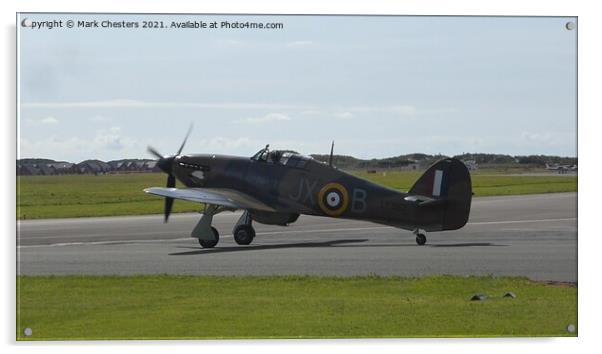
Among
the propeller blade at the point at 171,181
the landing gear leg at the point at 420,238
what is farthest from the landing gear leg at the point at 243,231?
the landing gear leg at the point at 420,238

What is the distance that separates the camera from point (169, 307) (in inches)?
424

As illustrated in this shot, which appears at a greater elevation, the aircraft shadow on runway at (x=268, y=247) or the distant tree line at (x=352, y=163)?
the distant tree line at (x=352, y=163)

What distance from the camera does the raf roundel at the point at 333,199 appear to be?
14.8 m

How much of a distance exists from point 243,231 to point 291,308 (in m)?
3.61

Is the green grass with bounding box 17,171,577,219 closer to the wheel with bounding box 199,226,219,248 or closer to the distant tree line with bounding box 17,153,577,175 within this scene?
the distant tree line with bounding box 17,153,577,175

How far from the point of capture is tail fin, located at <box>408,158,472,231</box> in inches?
487

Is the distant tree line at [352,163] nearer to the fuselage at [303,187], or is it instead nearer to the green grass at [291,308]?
the fuselage at [303,187]

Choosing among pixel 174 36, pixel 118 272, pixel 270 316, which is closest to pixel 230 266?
pixel 118 272

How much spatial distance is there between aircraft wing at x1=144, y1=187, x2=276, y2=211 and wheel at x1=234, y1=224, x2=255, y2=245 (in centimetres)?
87

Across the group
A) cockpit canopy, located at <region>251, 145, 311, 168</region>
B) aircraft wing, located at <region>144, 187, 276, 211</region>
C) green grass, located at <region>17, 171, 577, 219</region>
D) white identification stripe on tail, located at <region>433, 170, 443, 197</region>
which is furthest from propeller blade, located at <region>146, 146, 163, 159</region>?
white identification stripe on tail, located at <region>433, 170, 443, 197</region>

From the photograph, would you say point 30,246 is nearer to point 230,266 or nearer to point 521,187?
point 230,266

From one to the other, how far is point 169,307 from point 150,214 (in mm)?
3393

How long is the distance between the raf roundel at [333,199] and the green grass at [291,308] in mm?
3395

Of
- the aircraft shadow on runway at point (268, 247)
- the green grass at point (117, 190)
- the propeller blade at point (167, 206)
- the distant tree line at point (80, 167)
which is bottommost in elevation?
the aircraft shadow on runway at point (268, 247)
